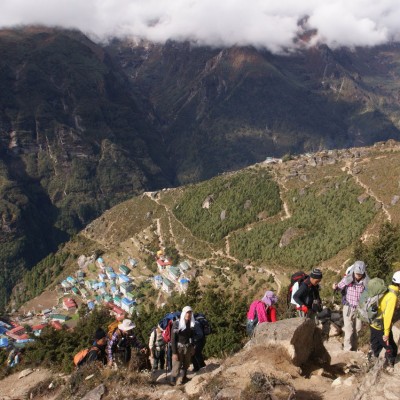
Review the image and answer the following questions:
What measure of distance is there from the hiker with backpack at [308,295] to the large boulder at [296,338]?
1496 millimetres

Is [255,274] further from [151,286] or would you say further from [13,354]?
[13,354]

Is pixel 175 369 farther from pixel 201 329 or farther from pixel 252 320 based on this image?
pixel 252 320

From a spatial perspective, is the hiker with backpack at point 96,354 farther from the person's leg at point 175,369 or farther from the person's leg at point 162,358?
the person's leg at point 175,369

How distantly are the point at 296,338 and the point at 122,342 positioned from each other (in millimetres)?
Result: 7027

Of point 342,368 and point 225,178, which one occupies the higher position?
point 225,178

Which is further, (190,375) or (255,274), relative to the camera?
(255,274)

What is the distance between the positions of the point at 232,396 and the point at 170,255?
82817 millimetres

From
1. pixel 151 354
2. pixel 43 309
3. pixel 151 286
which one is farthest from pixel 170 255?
pixel 151 354

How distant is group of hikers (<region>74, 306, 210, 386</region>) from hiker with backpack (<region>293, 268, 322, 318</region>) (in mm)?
3829

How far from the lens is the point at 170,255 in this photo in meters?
93.2

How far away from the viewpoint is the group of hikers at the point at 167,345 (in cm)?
1459

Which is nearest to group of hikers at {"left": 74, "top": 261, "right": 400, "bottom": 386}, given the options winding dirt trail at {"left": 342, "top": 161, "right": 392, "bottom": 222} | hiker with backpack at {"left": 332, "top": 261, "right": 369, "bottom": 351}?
hiker with backpack at {"left": 332, "top": 261, "right": 369, "bottom": 351}

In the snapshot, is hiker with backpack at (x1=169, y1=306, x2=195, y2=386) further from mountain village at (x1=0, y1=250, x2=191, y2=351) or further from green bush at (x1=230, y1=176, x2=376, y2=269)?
mountain village at (x1=0, y1=250, x2=191, y2=351)

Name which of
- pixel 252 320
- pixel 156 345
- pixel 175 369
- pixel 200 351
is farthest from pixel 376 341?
pixel 156 345
